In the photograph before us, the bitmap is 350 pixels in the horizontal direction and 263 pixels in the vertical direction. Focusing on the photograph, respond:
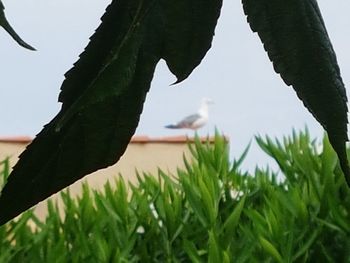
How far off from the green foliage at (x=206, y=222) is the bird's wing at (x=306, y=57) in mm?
1572

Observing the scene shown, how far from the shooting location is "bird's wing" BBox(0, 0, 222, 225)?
0.95ft

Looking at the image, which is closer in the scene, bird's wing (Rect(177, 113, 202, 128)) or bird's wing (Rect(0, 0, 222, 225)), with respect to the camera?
bird's wing (Rect(0, 0, 222, 225))

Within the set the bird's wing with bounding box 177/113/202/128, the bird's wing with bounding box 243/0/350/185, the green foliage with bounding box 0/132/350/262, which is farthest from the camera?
the bird's wing with bounding box 177/113/202/128

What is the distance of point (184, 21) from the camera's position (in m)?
0.29

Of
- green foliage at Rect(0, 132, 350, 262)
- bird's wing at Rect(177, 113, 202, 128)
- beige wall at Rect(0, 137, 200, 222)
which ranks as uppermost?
green foliage at Rect(0, 132, 350, 262)

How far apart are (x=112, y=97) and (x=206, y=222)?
1.79m

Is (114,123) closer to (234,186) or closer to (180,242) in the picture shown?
(180,242)

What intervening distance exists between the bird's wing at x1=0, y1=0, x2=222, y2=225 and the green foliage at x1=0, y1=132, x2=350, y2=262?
155 centimetres

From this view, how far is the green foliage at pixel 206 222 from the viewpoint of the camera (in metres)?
1.93

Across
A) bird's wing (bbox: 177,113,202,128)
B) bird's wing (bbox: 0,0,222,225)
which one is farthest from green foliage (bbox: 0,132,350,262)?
bird's wing (bbox: 177,113,202,128)

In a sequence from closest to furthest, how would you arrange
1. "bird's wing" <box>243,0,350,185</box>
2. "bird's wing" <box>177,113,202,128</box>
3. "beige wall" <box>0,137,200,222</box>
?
"bird's wing" <box>243,0,350,185</box>
"beige wall" <box>0,137,200,222</box>
"bird's wing" <box>177,113,202,128</box>

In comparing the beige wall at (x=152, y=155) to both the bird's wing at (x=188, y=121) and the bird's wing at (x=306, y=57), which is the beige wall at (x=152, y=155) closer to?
the bird's wing at (x=188, y=121)

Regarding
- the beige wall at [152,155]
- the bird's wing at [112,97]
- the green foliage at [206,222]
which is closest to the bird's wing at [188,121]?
the beige wall at [152,155]

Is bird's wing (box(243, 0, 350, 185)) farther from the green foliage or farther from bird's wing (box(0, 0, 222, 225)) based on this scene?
the green foliage
